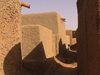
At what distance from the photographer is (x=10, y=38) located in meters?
3.74

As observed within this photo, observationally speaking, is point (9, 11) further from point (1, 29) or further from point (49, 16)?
point (49, 16)

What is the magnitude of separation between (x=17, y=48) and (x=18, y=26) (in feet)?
2.59

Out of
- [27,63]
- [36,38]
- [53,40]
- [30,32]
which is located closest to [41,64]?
[27,63]

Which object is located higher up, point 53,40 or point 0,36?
point 0,36

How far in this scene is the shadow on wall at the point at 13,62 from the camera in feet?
12.0

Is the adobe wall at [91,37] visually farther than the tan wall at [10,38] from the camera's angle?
No

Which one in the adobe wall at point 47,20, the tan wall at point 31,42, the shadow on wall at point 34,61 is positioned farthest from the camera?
the adobe wall at point 47,20

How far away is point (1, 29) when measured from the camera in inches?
134

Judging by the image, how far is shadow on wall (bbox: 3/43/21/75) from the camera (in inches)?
144

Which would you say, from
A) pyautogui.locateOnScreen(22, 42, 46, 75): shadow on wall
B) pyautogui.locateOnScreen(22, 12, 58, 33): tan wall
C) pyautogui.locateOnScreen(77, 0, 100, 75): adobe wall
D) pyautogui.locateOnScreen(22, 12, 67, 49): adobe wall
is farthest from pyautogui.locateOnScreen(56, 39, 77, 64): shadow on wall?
pyautogui.locateOnScreen(77, 0, 100, 75): adobe wall

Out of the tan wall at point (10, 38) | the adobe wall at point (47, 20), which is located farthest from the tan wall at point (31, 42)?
the adobe wall at point (47, 20)

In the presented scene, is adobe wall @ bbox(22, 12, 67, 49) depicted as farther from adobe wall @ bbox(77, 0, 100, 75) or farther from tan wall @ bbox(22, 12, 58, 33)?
adobe wall @ bbox(77, 0, 100, 75)

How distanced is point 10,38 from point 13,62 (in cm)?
82

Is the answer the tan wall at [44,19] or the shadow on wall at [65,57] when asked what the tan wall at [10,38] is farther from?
the shadow on wall at [65,57]
